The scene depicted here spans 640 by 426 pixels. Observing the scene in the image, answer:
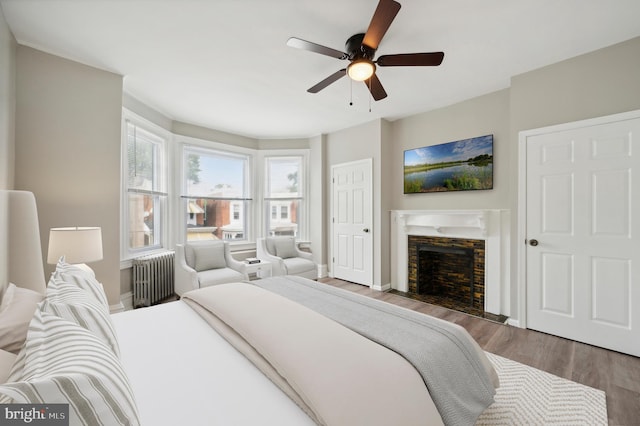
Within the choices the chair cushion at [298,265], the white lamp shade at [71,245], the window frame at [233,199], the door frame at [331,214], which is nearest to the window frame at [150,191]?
the window frame at [233,199]

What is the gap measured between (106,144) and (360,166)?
332 cm

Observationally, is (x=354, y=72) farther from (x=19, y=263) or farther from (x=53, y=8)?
(x=19, y=263)

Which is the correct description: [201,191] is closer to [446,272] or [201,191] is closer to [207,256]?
[207,256]

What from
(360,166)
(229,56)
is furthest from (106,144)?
(360,166)

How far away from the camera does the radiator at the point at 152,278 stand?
328cm

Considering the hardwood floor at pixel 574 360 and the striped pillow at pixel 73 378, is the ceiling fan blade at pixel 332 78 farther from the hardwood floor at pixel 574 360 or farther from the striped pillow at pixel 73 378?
the hardwood floor at pixel 574 360

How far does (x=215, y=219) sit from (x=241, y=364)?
3879 mm

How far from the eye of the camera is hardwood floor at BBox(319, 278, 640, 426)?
176 cm

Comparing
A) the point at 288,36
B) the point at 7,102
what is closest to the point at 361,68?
the point at 288,36

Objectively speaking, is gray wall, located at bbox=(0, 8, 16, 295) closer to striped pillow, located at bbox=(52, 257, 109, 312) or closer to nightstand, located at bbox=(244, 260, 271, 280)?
striped pillow, located at bbox=(52, 257, 109, 312)

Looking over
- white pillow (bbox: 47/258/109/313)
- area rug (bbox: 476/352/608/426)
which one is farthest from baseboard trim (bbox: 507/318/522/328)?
white pillow (bbox: 47/258/109/313)

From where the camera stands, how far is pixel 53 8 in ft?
6.40

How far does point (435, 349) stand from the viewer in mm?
1236

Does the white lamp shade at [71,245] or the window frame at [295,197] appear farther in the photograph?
the window frame at [295,197]
